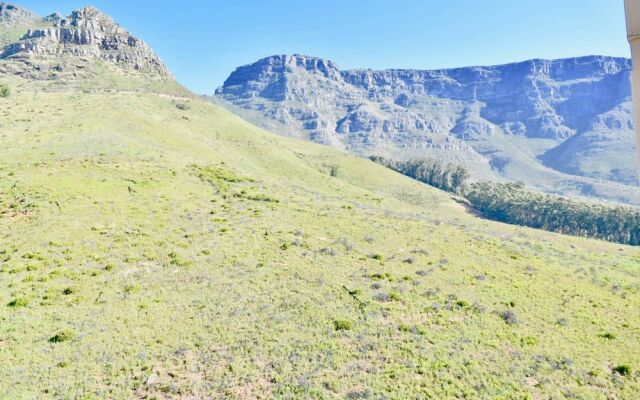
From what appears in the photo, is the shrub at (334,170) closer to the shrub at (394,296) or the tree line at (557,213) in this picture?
the tree line at (557,213)

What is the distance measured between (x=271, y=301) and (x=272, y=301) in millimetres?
71

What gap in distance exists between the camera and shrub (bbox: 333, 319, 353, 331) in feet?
78.2

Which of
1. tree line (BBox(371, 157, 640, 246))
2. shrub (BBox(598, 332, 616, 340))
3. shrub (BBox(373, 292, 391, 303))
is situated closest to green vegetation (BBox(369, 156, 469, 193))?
tree line (BBox(371, 157, 640, 246))

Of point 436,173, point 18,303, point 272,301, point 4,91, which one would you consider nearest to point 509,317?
point 272,301

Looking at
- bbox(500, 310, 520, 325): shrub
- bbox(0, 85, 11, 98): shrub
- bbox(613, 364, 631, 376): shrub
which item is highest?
bbox(0, 85, 11, 98): shrub

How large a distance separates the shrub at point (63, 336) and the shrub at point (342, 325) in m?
14.5

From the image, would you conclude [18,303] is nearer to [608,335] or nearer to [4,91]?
[608,335]

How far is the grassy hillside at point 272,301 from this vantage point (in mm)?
19172

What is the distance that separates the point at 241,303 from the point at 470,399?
14549mm

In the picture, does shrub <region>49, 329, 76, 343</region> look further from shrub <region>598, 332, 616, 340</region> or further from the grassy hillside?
shrub <region>598, 332, 616, 340</region>

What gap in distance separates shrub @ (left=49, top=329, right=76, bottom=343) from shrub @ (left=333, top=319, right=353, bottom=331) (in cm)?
1451

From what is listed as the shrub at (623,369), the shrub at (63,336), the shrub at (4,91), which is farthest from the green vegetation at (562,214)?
the shrub at (4,91)

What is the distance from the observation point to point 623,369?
877 inches

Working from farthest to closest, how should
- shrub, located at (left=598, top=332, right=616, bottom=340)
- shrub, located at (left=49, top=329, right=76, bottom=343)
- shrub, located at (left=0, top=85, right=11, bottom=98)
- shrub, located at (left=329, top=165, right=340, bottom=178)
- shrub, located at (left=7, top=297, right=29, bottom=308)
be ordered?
shrub, located at (left=329, top=165, right=340, bottom=178) → shrub, located at (left=0, top=85, right=11, bottom=98) → shrub, located at (left=598, top=332, right=616, bottom=340) → shrub, located at (left=7, top=297, right=29, bottom=308) → shrub, located at (left=49, top=329, right=76, bottom=343)
